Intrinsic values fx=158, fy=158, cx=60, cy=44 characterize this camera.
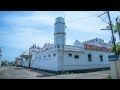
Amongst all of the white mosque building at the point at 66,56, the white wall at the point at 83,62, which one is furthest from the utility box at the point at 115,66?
the white wall at the point at 83,62

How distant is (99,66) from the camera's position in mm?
19672

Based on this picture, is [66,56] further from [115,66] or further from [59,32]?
[115,66]

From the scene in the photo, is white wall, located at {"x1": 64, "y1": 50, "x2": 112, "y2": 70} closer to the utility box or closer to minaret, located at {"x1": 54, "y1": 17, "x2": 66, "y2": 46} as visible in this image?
minaret, located at {"x1": 54, "y1": 17, "x2": 66, "y2": 46}

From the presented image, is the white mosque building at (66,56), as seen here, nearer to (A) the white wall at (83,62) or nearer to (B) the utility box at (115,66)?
(A) the white wall at (83,62)

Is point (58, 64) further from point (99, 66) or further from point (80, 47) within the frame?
point (99, 66)

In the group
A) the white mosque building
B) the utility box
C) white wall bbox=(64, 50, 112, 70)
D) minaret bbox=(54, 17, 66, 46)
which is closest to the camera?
the utility box

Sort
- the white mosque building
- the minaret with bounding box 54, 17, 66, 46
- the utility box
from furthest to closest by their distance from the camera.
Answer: the minaret with bounding box 54, 17, 66, 46, the white mosque building, the utility box

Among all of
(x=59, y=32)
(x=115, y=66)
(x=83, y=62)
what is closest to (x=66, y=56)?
(x=83, y=62)

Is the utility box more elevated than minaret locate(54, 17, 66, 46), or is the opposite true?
minaret locate(54, 17, 66, 46)

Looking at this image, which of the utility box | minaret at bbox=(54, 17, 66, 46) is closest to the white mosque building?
minaret at bbox=(54, 17, 66, 46)

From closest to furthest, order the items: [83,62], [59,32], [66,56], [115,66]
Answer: [115,66], [66,56], [59,32], [83,62]
